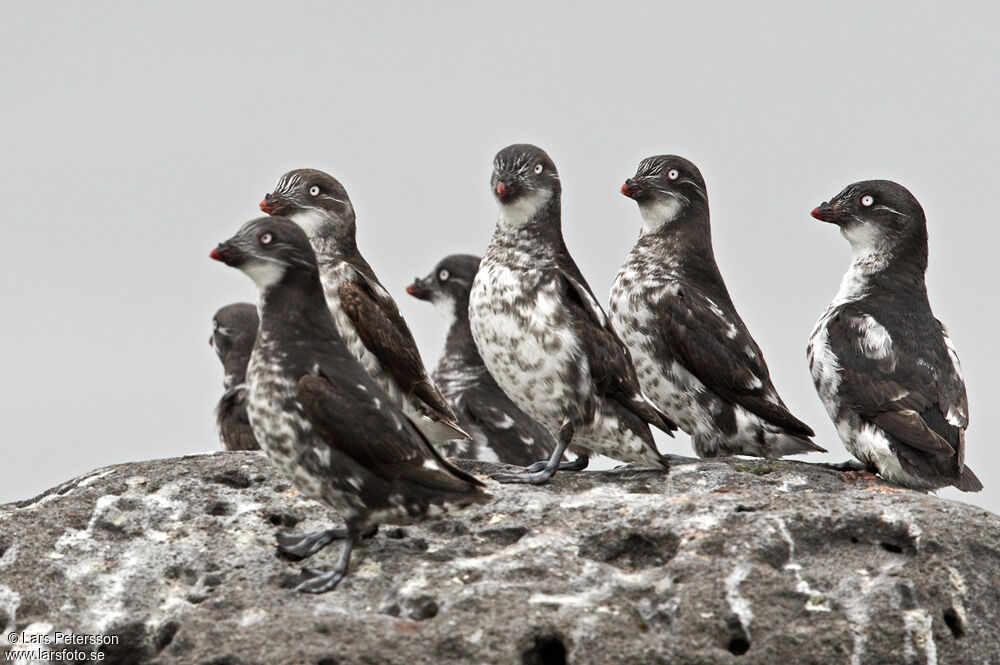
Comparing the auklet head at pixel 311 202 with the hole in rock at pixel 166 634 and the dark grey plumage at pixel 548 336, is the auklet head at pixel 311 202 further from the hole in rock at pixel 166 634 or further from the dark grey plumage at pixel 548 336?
the hole in rock at pixel 166 634

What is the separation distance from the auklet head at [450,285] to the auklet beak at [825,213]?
374 cm

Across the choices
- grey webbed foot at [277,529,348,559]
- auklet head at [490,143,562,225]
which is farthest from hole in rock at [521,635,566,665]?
auklet head at [490,143,562,225]

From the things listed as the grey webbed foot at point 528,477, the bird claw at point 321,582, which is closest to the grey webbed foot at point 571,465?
the grey webbed foot at point 528,477

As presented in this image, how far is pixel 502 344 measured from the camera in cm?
930

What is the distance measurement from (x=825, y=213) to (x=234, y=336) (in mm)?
5560

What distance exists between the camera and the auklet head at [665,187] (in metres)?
11.1

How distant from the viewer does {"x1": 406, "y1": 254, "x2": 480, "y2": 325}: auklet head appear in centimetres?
1347

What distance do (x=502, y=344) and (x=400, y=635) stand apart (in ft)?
9.91

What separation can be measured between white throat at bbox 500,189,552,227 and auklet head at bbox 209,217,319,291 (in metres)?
2.41

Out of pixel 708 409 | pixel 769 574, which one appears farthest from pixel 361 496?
pixel 708 409

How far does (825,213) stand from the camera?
10.7 meters

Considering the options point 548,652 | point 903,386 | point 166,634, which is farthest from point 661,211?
point 166,634

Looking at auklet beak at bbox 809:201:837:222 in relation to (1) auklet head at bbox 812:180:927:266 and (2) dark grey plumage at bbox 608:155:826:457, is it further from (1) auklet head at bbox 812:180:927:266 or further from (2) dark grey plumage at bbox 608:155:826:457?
(2) dark grey plumage at bbox 608:155:826:457

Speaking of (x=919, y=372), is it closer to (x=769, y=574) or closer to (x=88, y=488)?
(x=769, y=574)
